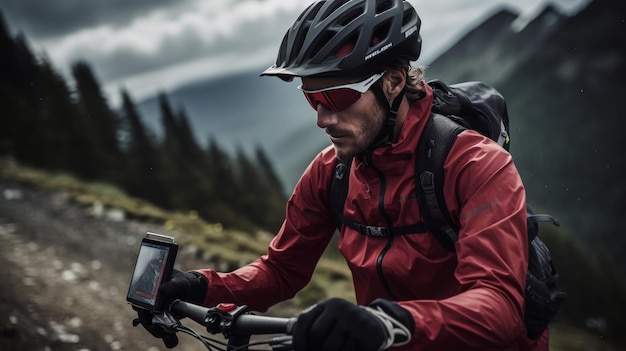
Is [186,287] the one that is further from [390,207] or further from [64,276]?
[64,276]

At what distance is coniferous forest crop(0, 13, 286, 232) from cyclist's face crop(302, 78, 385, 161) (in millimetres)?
21625

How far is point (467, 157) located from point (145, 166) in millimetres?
39973

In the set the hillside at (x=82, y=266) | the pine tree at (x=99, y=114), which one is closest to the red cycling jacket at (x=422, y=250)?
the hillside at (x=82, y=266)

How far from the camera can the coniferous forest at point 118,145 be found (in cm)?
2956

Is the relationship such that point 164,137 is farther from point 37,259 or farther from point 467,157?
point 467,157

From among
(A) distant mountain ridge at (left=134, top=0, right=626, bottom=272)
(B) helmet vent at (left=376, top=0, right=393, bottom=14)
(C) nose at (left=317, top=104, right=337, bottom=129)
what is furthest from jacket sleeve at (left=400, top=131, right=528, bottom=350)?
(A) distant mountain ridge at (left=134, top=0, right=626, bottom=272)

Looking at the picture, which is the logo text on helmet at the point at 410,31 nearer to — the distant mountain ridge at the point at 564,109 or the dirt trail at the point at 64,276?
the dirt trail at the point at 64,276

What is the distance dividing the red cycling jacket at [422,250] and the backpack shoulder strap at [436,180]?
0.15 feet

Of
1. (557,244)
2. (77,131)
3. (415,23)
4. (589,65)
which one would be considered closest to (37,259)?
(415,23)

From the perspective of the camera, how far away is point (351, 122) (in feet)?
10.1

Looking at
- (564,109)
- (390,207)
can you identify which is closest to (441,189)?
(390,207)

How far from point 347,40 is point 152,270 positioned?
1.59 meters

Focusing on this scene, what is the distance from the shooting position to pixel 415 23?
3.35m

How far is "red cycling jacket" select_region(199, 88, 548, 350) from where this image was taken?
7.91 ft
